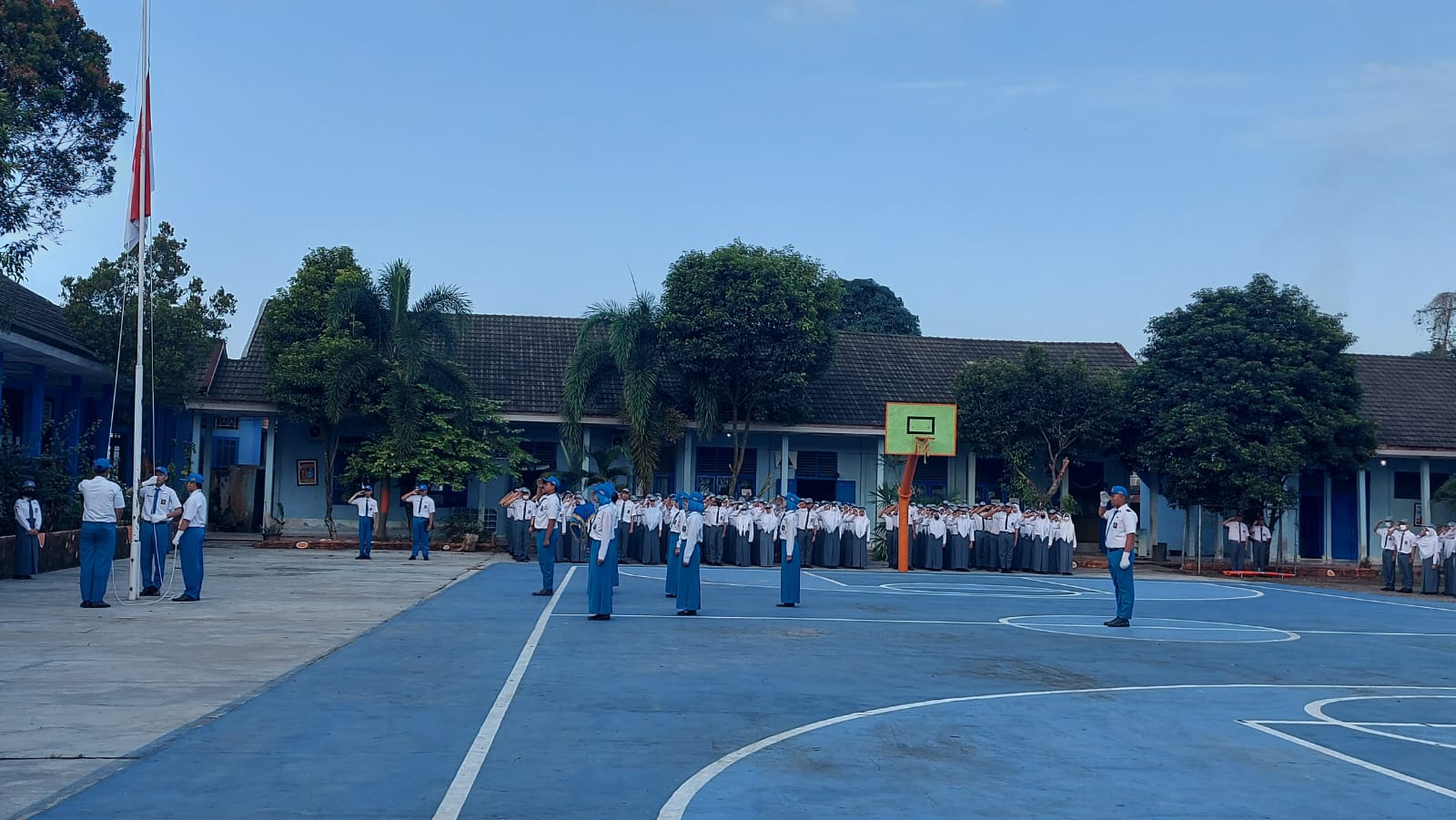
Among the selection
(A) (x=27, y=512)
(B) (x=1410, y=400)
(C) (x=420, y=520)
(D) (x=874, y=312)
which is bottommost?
(C) (x=420, y=520)

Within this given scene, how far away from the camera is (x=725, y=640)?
13.1 metres

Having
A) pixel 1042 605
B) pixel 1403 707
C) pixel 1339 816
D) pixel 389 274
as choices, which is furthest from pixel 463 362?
pixel 1339 816

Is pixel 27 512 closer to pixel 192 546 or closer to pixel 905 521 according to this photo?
pixel 192 546

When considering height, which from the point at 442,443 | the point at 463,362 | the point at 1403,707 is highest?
the point at 463,362

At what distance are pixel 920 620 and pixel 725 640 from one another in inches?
150

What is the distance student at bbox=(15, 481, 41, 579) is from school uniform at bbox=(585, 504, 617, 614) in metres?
9.23

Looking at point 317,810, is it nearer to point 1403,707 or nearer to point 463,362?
point 1403,707

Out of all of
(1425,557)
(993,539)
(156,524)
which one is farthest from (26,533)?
(1425,557)

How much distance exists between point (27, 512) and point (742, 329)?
15186mm

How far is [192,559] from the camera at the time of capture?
15.7 m

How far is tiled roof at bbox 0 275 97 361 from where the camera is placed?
21.8 m

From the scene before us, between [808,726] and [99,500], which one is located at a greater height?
[99,500]

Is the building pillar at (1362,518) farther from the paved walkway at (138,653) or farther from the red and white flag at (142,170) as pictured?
the red and white flag at (142,170)

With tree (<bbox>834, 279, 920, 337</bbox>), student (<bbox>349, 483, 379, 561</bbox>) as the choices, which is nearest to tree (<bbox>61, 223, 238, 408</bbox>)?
student (<bbox>349, 483, 379, 561</bbox>)
